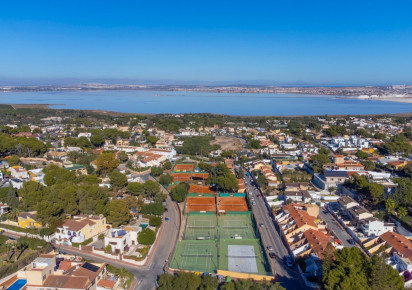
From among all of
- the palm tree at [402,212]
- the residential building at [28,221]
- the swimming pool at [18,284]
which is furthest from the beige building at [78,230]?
the palm tree at [402,212]

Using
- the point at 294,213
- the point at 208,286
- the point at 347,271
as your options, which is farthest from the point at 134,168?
the point at 347,271

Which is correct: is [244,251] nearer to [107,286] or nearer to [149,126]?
[107,286]

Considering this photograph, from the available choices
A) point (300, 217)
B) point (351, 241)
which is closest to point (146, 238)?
point (300, 217)

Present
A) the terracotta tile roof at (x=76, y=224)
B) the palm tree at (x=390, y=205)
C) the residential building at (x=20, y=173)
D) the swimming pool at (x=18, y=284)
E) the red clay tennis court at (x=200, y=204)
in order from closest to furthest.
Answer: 1. the swimming pool at (x=18, y=284)
2. the terracotta tile roof at (x=76, y=224)
3. the palm tree at (x=390, y=205)
4. the red clay tennis court at (x=200, y=204)
5. the residential building at (x=20, y=173)

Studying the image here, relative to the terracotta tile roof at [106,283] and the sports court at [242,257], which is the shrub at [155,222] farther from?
the terracotta tile roof at [106,283]

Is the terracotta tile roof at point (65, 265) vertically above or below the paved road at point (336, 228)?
above

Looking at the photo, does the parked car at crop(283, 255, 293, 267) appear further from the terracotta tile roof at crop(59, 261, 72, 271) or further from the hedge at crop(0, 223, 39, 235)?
the hedge at crop(0, 223, 39, 235)

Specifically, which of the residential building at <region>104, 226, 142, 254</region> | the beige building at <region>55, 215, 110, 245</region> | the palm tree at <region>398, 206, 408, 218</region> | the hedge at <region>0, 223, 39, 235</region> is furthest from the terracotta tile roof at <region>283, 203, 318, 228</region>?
the hedge at <region>0, 223, 39, 235</region>
